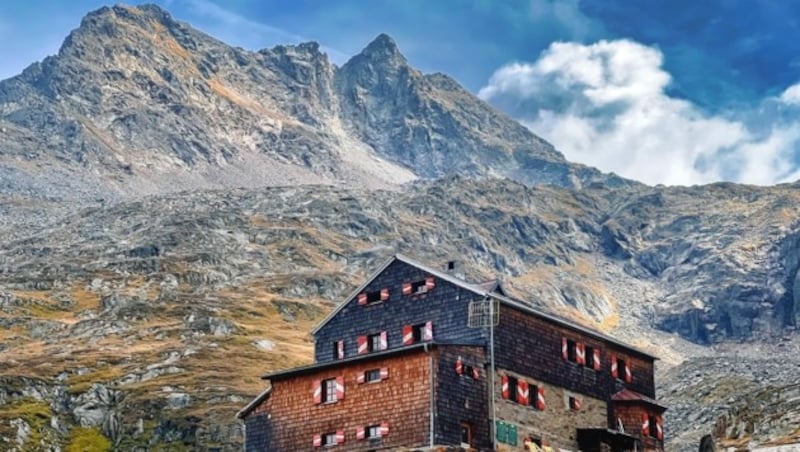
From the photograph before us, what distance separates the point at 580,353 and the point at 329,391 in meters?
18.8

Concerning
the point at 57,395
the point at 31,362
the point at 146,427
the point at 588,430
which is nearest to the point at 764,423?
the point at 588,430

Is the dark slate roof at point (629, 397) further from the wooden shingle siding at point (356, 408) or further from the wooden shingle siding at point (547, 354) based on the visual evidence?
the wooden shingle siding at point (356, 408)

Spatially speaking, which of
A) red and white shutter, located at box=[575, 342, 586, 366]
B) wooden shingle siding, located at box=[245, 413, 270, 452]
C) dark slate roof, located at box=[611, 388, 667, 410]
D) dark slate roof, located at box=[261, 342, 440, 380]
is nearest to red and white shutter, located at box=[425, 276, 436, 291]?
dark slate roof, located at box=[261, 342, 440, 380]

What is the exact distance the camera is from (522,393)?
85000mm

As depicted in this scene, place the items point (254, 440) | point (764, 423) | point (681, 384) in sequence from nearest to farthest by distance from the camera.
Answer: point (764, 423) → point (254, 440) → point (681, 384)

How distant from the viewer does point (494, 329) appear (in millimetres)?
84438

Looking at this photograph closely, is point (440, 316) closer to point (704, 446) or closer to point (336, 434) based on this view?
point (336, 434)

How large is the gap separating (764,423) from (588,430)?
16.6 metres

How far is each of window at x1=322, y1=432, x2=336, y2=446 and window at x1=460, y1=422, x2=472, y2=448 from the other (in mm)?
8335

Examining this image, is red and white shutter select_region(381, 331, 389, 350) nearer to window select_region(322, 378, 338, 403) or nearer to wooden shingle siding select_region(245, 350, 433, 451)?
wooden shingle siding select_region(245, 350, 433, 451)

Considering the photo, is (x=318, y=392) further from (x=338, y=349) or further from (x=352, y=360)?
(x=338, y=349)

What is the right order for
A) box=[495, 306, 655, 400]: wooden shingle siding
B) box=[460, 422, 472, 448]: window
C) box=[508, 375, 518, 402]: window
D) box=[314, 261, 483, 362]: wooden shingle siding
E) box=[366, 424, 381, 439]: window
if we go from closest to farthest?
box=[460, 422, 472, 448]: window < box=[366, 424, 381, 439]: window < box=[508, 375, 518, 402]: window < box=[495, 306, 655, 400]: wooden shingle siding < box=[314, 261, 483, 362]: wooden shingle siding

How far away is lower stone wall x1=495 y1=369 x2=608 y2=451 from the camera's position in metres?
83.6

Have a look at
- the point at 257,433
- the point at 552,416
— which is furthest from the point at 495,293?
the point at 257,433
